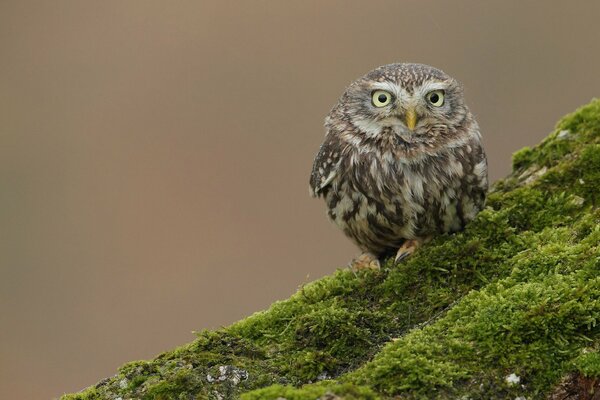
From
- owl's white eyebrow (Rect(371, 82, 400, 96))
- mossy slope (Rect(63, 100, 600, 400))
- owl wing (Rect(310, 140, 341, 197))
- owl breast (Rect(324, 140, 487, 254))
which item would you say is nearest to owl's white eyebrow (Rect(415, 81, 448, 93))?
owl's white eyebrow (Rect(371, 82, 400, 96))

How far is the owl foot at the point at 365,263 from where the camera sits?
484 centimetres

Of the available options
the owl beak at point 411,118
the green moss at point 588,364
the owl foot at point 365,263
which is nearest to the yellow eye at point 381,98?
the owl beak at point 411,118

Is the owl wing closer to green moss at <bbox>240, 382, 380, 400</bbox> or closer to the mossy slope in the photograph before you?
the mossy slope

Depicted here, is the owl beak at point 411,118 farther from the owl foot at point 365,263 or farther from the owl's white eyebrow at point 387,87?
the owl foot at point 365,263

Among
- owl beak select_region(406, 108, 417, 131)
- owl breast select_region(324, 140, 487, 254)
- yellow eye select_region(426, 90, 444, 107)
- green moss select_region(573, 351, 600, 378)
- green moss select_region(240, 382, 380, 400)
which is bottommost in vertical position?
green moss select_region(573, 351, 600, 378)

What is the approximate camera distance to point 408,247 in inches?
194

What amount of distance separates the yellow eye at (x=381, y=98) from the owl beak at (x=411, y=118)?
0.13 metres

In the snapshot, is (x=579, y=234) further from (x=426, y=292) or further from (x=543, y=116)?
(x=543, y=116)

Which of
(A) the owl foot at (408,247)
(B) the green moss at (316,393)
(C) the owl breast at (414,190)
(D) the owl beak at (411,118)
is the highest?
(D) the owl beak at (411,118)

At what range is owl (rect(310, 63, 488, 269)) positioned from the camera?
15.7 feet

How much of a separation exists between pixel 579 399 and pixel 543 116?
35.2ft

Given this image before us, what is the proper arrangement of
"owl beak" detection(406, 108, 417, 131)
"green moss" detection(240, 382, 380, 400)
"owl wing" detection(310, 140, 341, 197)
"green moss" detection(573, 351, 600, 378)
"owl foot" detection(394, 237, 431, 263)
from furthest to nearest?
"owl wing" detection(310, 140, 341, 197) < "owl foot" detection(394, 237, 431, 263) < "owl beak" detection(406, 108, 417, 131) < "green moss" detection(573, 351, 600, 378) < "green moss" detection(240, 382, 380, 400)

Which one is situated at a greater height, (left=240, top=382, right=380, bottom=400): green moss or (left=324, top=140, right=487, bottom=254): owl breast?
(left=324, top=140, right=487, bottom=254): owl breast

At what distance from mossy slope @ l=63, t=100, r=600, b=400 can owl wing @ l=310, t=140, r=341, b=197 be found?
1.96 feet
